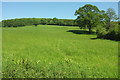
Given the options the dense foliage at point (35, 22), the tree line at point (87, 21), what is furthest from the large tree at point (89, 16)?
the dense foliage at point (35, 22)

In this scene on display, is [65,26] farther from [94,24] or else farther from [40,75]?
[40,75]

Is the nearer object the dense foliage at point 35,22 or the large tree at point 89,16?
the large tree at point 89,16

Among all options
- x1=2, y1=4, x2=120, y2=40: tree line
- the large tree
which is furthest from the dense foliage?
the large tree

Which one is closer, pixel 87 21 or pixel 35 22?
pixel 87 21

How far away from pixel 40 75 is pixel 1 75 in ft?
3.97

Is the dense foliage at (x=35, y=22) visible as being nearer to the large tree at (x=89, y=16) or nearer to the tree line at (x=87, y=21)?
the tree line at (x=87, y=21)

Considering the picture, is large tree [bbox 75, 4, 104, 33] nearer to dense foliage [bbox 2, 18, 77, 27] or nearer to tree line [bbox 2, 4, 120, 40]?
tree line [bbox 2, 4, 120, 40]

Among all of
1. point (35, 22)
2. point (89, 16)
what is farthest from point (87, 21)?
point (35, 22)

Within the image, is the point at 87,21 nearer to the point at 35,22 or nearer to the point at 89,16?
the point at 89,16

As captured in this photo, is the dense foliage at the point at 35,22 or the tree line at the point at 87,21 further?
the dense foliage at the point at 35,22

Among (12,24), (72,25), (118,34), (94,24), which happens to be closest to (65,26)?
(72,25)

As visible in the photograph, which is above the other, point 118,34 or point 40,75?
point 118,34

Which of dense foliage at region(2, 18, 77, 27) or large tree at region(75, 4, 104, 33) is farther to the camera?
dense foliage at region(2, 18, 77, 27)

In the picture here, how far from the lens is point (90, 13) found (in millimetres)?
30906
